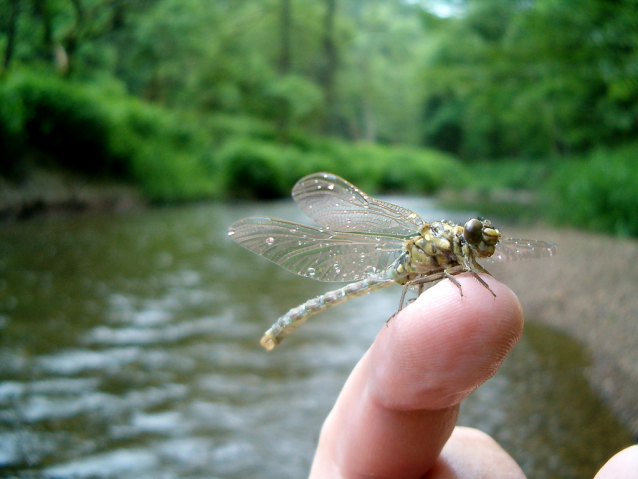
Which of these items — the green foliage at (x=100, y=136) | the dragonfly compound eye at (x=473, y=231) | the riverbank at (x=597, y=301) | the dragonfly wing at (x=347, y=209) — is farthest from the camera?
the green foliage at (x=100, y=136)

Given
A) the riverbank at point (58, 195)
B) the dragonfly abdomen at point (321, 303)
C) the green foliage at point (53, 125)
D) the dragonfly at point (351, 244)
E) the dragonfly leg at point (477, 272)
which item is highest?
the dragonfly leg at point (477, 272)

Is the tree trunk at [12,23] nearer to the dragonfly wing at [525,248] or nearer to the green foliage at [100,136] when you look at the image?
the green foliage at [100,136]

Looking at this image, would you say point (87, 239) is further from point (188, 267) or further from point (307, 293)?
point (307, 293)

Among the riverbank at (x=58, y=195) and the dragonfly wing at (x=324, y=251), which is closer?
the dragonfly wing at (x=324, y=251)

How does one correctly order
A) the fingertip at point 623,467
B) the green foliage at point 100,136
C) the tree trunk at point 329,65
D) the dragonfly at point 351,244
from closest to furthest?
1. the fingertip at point 623,467
2. the dragonfly at point 351,244
3. the green foliage at point 100,136
4. the tree trunk at point 329,65

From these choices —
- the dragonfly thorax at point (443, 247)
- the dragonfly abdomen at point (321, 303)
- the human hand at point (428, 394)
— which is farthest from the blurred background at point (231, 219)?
the dragonfly thorax at point (443, 247)

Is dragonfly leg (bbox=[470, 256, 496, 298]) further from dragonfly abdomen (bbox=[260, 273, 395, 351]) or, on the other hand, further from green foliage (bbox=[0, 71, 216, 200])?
green foliage (bbox=[0, 71, 216, 200])
